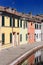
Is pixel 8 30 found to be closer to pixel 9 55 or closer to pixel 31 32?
pixel 9 55

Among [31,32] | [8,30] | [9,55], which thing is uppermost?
[8,30]

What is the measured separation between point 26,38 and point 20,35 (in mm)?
3463

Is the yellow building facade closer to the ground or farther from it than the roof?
farther from it

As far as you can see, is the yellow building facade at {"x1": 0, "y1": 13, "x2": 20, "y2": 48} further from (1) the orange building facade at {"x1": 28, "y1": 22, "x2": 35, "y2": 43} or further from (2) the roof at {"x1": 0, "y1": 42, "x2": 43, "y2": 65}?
(1) the orange building facade at {"x1": 28, "y1": 22, "x2": 35, "y2": 43}

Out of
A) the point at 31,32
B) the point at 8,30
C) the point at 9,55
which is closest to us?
the point at 9,55

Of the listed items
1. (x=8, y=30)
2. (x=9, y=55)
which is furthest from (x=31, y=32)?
(x=9, y=55)

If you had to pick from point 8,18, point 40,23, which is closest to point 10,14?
point 8,18

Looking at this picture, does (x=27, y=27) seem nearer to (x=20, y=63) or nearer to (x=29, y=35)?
(x=29, y=35)

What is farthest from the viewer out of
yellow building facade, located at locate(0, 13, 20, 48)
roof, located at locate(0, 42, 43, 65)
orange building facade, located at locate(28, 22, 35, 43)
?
orange building facade, located at locate(28, 22, 35, 43)

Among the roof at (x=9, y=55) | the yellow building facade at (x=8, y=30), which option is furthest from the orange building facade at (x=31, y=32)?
the roof at (x=9, y=55)

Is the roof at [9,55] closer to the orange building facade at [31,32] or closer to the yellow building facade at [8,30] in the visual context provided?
the yellow building facade at [8,30]

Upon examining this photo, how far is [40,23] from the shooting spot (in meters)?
51.4

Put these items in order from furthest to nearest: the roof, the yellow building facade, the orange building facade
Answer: the orange building facade
the yellow building facade
the roof

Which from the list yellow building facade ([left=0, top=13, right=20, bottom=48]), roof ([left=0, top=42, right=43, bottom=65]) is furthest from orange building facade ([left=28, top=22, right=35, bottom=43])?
roof ([left=0, top=42, right=43, bottom=65])
